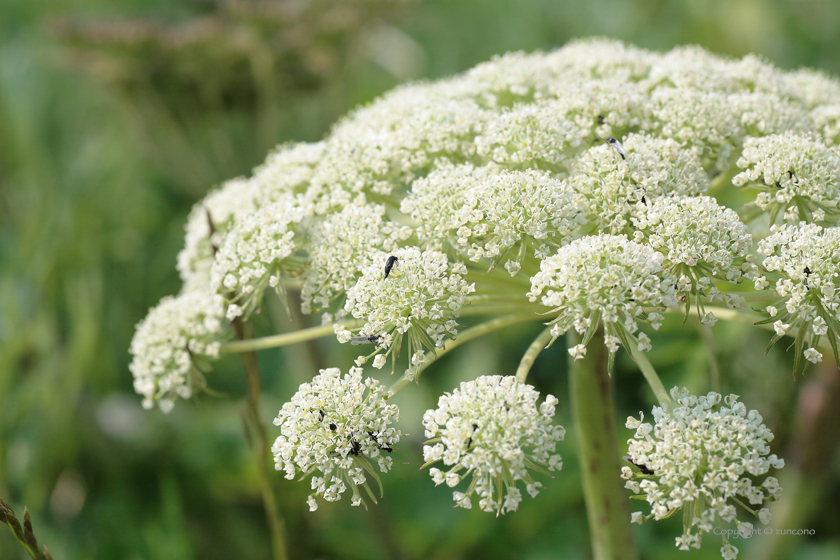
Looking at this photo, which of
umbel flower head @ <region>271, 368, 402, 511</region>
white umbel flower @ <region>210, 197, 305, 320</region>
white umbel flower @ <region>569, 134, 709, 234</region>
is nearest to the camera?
umbel flower head @ <region>271, 368, 402, 511</region>

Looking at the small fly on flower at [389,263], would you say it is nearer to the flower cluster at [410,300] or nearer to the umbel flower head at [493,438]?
the flower cluster at [410,300]

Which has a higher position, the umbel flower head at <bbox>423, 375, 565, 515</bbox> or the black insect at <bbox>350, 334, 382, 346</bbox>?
the black insect at <bbox>350, 334, 382, 346</bbox>

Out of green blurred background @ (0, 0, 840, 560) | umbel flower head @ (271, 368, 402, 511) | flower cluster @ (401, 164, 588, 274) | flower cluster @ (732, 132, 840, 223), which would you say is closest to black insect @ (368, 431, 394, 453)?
umbel flower head @ (271, 368, 402, 511)

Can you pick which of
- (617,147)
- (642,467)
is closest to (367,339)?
(642,467)

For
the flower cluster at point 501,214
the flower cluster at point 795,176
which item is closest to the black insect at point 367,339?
the flower cluster at point 501,214

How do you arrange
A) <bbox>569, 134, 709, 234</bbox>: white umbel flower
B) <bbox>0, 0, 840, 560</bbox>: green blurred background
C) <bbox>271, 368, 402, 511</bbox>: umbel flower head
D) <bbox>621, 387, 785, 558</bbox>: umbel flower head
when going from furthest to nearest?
<bbox>0, 0, 840, 560</bbox>: green blurred background, <bbox>569, 134, 709, 234</bbox>: white umbel flower, <bbox>271, 368, 402, 511</bbox>: umbel flower head, <bbox>621, 387, 785, 558</bbox>: umbel flower head

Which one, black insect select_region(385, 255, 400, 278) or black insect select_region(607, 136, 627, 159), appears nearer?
black insect select_region(385, 255, 400, 278)

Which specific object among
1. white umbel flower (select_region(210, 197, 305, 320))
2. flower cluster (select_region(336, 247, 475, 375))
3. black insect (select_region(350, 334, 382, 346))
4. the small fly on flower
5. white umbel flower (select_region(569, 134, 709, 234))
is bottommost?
black insect (select_region(350, 334, 382, 346))

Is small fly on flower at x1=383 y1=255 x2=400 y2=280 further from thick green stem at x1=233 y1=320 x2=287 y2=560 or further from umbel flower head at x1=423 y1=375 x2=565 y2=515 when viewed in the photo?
thick green stem at x1=233 y1=320 x2=287 y2=560
